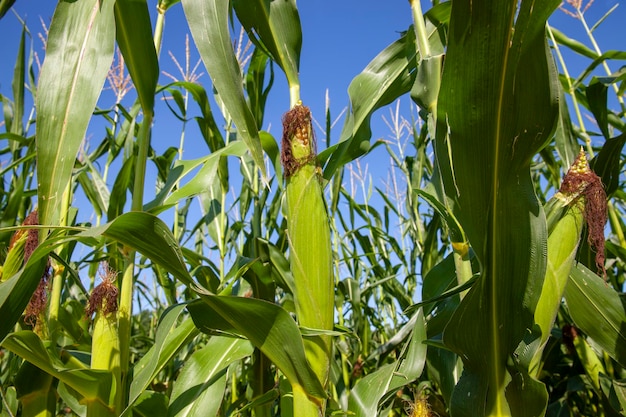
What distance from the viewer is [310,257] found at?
944 mm

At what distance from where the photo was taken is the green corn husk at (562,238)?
37.2 inches

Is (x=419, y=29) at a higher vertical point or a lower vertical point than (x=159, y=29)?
lower

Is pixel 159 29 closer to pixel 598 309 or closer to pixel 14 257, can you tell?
pixel 14 257

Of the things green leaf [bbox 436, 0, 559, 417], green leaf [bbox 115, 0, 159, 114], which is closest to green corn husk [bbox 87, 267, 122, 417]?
green leaf [bbox 115, 0, 159, 114]

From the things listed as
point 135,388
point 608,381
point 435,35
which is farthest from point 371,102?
point 608,381

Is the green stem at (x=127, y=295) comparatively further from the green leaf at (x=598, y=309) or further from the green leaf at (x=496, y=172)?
the green leaf at (x=598, y=309)

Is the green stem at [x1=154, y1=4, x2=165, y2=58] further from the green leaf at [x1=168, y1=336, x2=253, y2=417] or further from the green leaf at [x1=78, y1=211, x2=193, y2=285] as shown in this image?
the green leaf at [x1=168, y1=336, x2=253, y2=417]

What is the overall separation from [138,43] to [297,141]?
19.1 inches

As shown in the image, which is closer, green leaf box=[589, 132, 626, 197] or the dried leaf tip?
the dried leaf tip

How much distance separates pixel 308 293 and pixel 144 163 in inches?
23.5

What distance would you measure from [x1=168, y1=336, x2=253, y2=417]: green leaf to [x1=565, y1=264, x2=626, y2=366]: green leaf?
820mm

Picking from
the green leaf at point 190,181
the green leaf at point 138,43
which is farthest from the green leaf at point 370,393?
the green leaf at point 138,43

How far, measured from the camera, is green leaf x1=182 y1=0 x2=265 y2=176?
2.72 feet

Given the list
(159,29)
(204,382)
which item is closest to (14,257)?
(204,382)
